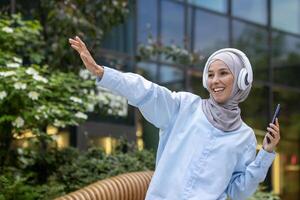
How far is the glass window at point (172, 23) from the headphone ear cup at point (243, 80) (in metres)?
8.18

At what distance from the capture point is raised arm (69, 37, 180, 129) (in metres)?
3.01

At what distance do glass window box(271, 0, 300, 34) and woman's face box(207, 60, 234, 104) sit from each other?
10796 millimetres

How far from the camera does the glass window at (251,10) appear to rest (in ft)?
42.9

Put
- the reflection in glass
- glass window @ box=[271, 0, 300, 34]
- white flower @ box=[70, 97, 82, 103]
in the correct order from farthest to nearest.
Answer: glass window @ box=[271, 0, 300, 34]
the reflection in glass
white flower @ box=[70, 97, 82, 103]

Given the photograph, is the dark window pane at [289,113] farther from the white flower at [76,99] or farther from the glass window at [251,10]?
the white flower at [76,99]

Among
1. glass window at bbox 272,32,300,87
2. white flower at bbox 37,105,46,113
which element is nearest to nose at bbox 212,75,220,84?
white flower at bbox 37,105,46,113

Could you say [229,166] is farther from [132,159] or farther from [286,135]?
[286,135]

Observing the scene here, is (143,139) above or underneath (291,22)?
underneath

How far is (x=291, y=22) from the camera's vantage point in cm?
1424

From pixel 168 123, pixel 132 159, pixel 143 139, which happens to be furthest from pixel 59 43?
pixel 168 123

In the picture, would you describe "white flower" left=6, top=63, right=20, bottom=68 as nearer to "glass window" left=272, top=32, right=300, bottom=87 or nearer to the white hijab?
the white hijab

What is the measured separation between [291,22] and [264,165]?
11.5m

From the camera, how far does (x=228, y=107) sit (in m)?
3.30

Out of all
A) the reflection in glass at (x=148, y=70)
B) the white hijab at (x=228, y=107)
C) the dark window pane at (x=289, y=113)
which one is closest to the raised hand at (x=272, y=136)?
the white hijab at (x=228, y=107)
